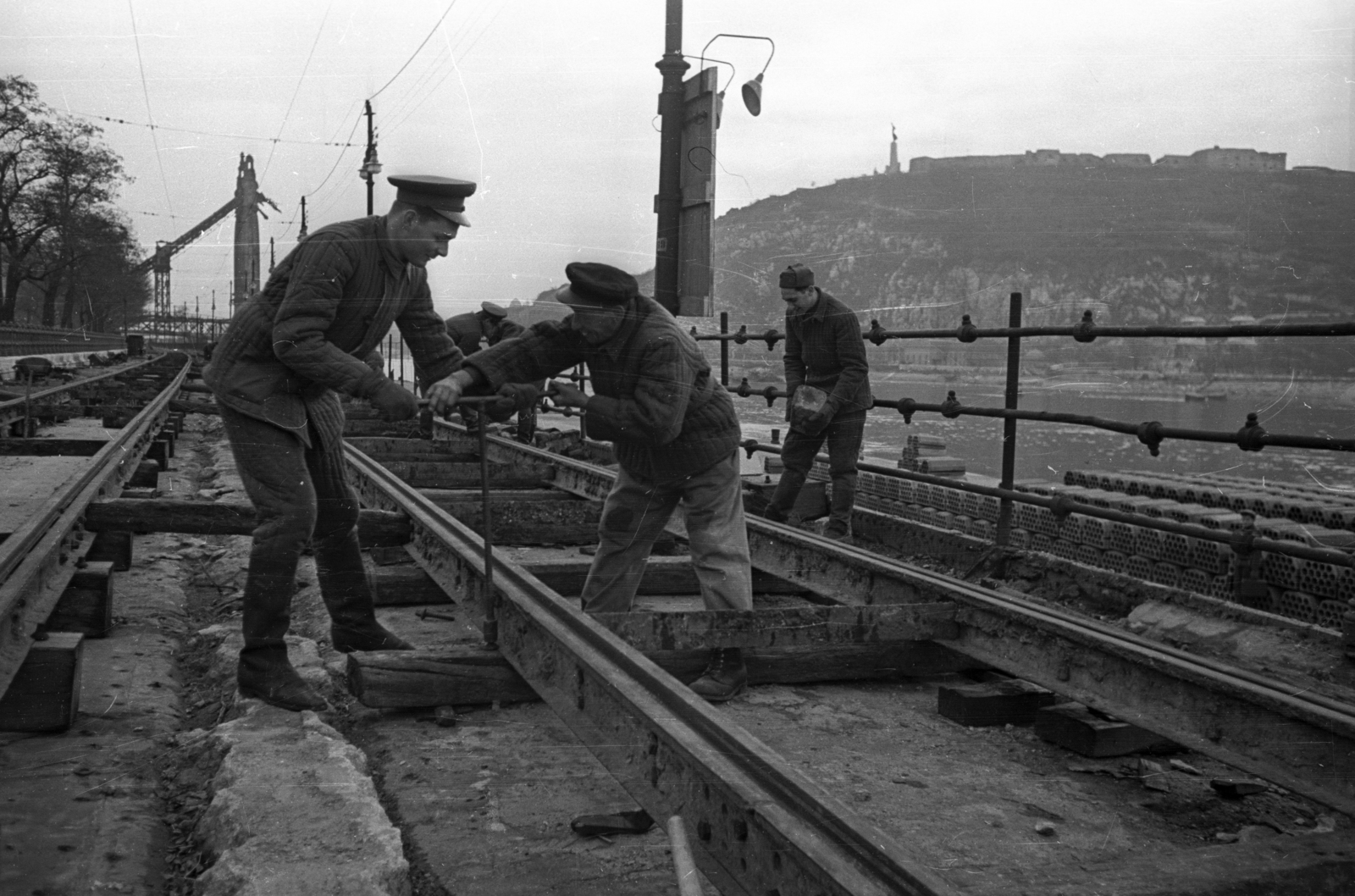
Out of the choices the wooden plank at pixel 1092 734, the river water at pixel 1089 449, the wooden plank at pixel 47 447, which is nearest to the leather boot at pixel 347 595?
the wooden plank at pixel 1092 734

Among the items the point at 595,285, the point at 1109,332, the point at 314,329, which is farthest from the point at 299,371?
the point at 1109,332

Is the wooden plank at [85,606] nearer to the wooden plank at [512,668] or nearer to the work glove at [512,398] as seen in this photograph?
the wooden plank at [512,668]

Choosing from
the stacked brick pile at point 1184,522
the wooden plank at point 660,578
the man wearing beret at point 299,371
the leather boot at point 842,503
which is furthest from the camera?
the leather boot at point 842,503

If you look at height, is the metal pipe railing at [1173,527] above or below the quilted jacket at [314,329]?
below

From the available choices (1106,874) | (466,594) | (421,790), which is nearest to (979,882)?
(1106,874)

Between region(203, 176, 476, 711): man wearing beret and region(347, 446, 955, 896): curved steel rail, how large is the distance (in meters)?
0.75

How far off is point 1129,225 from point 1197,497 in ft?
400

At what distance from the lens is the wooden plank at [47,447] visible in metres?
10.7

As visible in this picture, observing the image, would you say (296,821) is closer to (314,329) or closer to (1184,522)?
(314,329)

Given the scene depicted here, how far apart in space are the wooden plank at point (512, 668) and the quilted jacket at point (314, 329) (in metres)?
0.83

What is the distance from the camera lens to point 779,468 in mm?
10805

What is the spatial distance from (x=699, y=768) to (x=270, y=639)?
6.21 feet

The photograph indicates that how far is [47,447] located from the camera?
35.8 ft

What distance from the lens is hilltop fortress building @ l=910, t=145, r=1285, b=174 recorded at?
327ft
